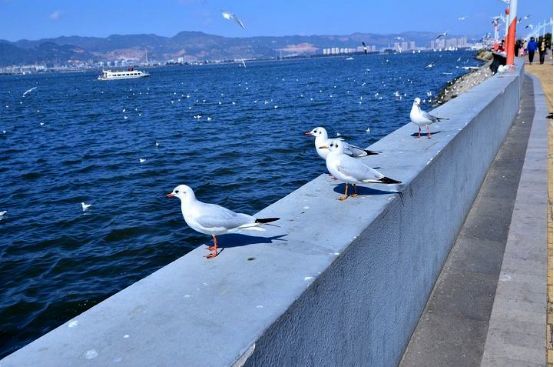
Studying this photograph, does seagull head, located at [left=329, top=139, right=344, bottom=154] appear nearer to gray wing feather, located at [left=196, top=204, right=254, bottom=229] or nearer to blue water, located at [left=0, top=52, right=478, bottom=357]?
gray wing feather, located at [left=196, top=204, right=254, bottom=229]

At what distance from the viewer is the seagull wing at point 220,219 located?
3373 millimetres

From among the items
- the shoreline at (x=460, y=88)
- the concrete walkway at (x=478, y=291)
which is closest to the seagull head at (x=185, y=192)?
the concrete walkway at (x=478, y=291)

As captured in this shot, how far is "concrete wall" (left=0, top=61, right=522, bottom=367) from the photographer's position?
2131 mm

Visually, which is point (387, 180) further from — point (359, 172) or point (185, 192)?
point (185, 192)

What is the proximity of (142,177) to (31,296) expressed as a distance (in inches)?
342

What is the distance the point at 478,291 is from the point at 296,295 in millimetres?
3168

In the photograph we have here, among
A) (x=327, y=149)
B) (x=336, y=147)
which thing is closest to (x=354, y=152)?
(x=327, y=149)

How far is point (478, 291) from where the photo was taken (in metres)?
4.86

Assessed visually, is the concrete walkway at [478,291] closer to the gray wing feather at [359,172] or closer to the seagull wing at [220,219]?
the gray wing feather at [359,172]

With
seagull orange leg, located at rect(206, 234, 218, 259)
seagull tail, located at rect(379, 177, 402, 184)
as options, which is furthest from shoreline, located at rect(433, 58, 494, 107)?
seagull orange leg, located at rect(206, 234, 218, 259)

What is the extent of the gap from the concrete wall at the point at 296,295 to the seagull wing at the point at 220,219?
16 centimetres

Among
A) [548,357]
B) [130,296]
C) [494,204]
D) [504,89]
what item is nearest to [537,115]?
[504,89]

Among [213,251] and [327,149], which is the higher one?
[327,149]

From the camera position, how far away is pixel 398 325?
3.81 m
